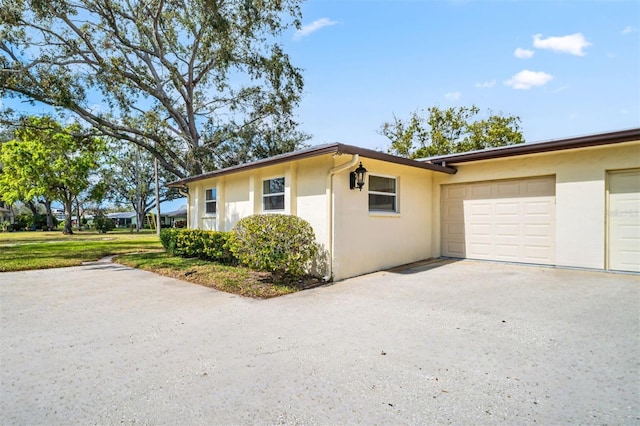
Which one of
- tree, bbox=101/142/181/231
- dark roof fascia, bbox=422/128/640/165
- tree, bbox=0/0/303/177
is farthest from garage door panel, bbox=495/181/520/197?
tree, bbox=101/142/181/231

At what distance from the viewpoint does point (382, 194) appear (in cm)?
845

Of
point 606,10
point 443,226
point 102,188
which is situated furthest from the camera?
point 102,188

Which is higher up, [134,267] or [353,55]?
[353,55]

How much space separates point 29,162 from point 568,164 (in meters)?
36.5

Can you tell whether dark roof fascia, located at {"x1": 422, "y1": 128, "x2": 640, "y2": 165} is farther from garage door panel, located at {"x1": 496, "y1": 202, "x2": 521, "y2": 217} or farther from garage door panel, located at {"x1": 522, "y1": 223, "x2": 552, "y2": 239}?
garage door panel, located at {"x1": 522, "y1": 223, "x2": 552, "y2": 239}

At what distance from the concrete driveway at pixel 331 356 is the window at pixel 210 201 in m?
6.63

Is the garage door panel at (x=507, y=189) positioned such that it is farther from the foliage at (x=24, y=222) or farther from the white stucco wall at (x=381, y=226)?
the foliage at (x=24, y=222)

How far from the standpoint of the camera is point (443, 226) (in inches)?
393

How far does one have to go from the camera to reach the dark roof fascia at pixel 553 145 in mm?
6583

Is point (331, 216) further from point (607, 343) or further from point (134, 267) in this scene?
point (134, 267)

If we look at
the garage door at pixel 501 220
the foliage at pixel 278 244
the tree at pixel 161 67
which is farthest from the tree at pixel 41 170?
the garage door at pixel 501 220

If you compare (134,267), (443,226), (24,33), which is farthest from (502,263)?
(24,33)

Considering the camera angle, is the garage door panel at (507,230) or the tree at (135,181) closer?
the garage door panel at (507,230)

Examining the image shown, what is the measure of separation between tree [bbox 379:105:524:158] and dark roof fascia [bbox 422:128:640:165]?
13.9 metres
